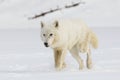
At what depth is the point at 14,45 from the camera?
11.2 meters

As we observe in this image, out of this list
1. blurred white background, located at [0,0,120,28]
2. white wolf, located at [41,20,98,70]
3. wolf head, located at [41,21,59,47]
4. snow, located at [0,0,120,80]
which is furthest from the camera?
blurred white background, located at [0,0,120,28]

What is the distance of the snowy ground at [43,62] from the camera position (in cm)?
652

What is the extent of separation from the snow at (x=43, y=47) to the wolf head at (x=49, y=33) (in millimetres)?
453

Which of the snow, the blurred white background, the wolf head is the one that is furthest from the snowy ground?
the blurred white background

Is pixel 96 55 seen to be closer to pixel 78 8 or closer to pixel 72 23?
pixel 72 23

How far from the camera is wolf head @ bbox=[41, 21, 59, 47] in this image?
707 centimetres

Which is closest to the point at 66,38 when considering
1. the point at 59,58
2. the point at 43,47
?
the point at 59,58

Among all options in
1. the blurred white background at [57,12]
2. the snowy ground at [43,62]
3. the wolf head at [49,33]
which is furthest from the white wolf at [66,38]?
the blurred white background at [57,12]

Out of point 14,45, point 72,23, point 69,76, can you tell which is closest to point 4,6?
point 14,45

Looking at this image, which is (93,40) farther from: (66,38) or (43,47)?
(43,47)

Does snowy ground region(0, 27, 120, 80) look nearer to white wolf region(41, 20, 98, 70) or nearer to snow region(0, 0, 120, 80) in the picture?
snow region(0, 0, 120, 80)

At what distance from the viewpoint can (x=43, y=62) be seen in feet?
28.0

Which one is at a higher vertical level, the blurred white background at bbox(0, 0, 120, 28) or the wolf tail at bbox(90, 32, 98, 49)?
the blurred white background at bbox(0, 0, 120, 28)

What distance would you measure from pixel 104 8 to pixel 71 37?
12.0m
